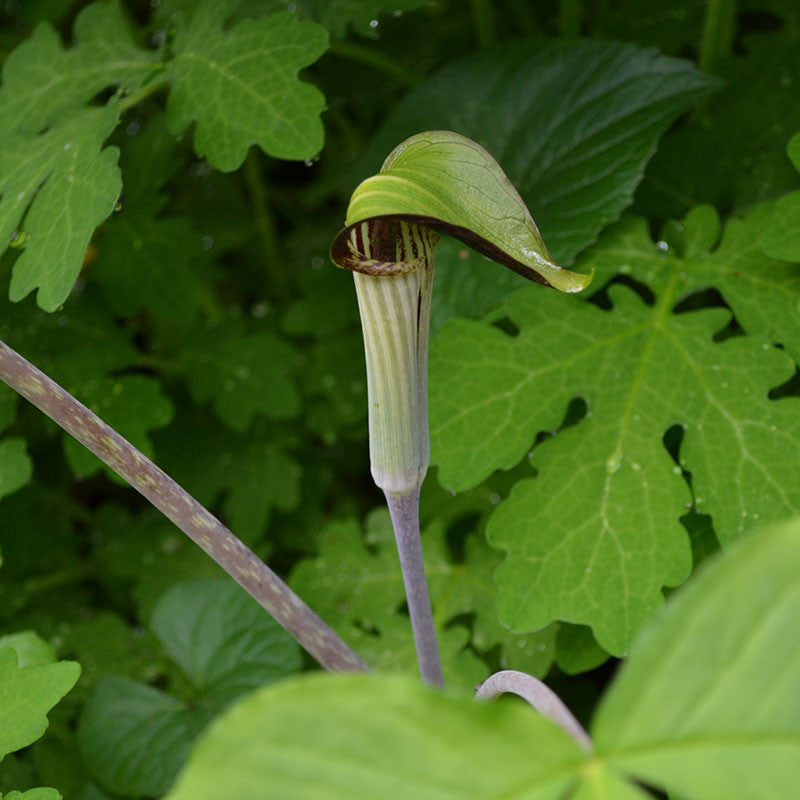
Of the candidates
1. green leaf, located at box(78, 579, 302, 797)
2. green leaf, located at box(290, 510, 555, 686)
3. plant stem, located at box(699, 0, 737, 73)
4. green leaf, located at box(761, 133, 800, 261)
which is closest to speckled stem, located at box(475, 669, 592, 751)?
green leaf, located at box(290, 510, 555, 686)

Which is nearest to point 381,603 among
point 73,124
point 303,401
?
point 303,401

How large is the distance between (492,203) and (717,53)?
109cm

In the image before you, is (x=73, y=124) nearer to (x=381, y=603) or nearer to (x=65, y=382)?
(x=65, y=382)

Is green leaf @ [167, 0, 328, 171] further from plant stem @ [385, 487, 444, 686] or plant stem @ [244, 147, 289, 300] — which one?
plant stem @ [244, 147, 289, 300]

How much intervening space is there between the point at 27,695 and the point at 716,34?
1.39 m

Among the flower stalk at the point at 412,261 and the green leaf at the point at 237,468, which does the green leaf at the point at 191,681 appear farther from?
the flower stalk at the point at 412,261

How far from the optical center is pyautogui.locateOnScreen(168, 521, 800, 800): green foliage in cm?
46

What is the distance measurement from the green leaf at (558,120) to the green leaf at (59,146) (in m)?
0.43

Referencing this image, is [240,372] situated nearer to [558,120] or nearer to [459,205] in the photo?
[558,120]

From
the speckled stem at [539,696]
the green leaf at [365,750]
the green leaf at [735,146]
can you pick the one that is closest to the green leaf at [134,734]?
the speckled stem at [539,696]

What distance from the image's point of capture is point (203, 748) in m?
0.46

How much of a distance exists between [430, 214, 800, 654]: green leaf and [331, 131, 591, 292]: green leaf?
0.50 m

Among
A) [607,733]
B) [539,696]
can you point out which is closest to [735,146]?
[539,696]

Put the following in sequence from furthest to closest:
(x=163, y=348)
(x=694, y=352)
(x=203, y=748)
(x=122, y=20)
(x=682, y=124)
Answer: (x=163, y=348) < (x=682, y=124) < (x=122, y=20) < (x=694, y=352) < (x=203, y=748)
